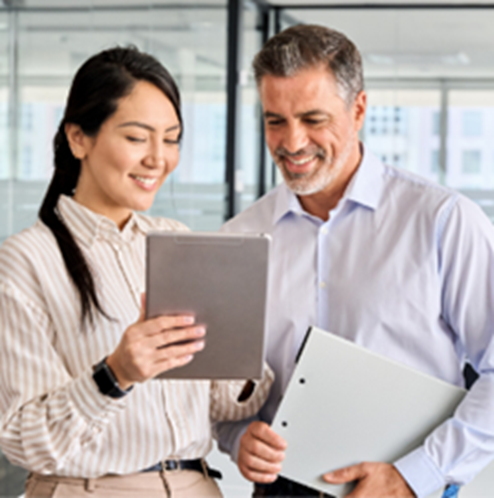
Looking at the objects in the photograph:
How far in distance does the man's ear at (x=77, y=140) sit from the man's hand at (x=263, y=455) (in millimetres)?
669

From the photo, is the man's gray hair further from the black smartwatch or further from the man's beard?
the black smartwatch

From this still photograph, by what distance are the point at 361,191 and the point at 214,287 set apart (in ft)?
1.90

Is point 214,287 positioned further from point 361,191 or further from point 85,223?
point 361,191

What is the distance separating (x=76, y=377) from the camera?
1396 mm

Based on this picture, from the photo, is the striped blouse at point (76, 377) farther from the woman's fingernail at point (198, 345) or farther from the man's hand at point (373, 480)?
the man's hand at point (373, 480)

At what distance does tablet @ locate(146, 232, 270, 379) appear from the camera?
1245 mm

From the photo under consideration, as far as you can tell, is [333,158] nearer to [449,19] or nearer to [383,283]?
[383,283]

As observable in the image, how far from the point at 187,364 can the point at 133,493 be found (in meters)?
0.31

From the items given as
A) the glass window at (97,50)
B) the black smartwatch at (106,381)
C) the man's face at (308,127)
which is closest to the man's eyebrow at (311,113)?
the man's face at (308,127)

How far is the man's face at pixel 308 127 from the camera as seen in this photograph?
1.65 m

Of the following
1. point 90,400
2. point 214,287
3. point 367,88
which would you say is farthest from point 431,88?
point 90,400

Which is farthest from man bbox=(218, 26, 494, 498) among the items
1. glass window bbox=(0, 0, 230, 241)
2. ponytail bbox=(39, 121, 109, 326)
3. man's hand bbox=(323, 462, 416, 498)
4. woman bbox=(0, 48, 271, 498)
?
glass window bbox=(0, 0, 230, 241)

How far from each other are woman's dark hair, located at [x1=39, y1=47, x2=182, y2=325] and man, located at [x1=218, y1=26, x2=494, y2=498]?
28cm

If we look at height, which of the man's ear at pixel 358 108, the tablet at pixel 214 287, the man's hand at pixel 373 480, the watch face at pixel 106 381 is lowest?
the man's hand at pixel 373 480
